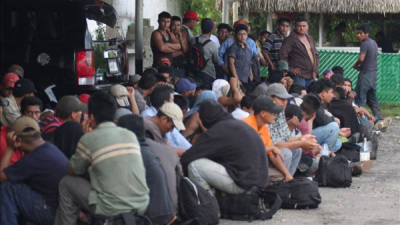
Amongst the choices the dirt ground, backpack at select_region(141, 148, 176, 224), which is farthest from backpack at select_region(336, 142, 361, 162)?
backpack at select_region(141, 148, 176, 224)

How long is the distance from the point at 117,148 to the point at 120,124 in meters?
0.65

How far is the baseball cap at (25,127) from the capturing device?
7.59m

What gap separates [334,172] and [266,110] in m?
2.02

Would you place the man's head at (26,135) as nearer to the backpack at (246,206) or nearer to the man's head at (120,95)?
the backpack at (246,206)

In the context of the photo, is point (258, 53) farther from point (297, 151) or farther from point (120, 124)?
point (120, 124)

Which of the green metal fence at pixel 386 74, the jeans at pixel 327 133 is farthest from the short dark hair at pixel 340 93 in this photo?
the green metal fence at pixel 386 74

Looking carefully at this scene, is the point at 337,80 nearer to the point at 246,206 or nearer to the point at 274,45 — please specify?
the point at 274,45

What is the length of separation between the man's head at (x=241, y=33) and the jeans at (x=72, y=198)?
7372 millimetres

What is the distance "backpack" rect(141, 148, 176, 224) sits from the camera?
25.6 ft

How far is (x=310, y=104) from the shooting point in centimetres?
1158

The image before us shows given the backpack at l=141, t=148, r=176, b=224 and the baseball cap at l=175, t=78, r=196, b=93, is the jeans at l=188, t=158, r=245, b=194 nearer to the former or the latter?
the backpack at l=141, t=148, r=176, b=224

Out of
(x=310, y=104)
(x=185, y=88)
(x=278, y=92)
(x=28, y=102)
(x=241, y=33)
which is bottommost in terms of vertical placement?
(x=310, y=104)

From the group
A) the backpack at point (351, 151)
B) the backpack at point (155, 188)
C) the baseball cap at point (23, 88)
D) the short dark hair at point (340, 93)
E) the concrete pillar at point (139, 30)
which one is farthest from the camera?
the concrete pillar at point (139, 30)

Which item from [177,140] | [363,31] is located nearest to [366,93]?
[363,31]
